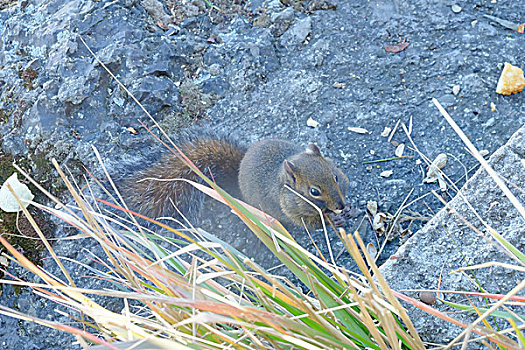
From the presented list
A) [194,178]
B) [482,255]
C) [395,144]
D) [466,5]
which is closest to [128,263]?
[482,255]

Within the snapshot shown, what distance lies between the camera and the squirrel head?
238 centimetres

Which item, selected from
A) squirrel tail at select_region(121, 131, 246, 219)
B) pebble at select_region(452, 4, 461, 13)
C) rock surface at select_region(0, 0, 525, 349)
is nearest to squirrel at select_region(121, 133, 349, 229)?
squirrel tail at select_region(121, 131, 246, 219)

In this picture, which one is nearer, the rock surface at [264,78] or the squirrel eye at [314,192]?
the squirrel eye at [314,192]

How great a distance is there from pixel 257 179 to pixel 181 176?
15.0 inches

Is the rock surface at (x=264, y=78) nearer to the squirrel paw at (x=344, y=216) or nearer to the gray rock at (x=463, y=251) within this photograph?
the squirrel paw at (x=344, y=216)

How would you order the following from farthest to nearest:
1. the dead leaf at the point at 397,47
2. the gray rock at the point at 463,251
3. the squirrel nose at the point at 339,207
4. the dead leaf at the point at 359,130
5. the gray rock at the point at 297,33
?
the gray rock at the point at 297,33 < the dead leaf at the point at 397,47 < the dead leaf at the point at 359,130 < the squirrel nose at the point at 339,207 < the gray rock at the point at 463,251

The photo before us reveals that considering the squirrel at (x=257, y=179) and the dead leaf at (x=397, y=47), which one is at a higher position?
the dead leaf at (x=397, y=47)

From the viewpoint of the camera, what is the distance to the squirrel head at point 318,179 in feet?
7.79

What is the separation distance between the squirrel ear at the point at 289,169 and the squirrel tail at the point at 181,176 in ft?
1.19

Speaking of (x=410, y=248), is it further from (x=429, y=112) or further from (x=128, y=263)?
(x=429, y=112)

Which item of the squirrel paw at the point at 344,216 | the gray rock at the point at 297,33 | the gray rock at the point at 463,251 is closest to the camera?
the gray rock at the point at 463,251

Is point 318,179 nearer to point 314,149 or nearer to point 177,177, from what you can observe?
point 314,149

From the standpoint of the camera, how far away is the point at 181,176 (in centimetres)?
260

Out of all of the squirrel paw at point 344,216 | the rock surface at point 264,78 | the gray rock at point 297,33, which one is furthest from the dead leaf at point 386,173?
the gray rock at point 297,33
